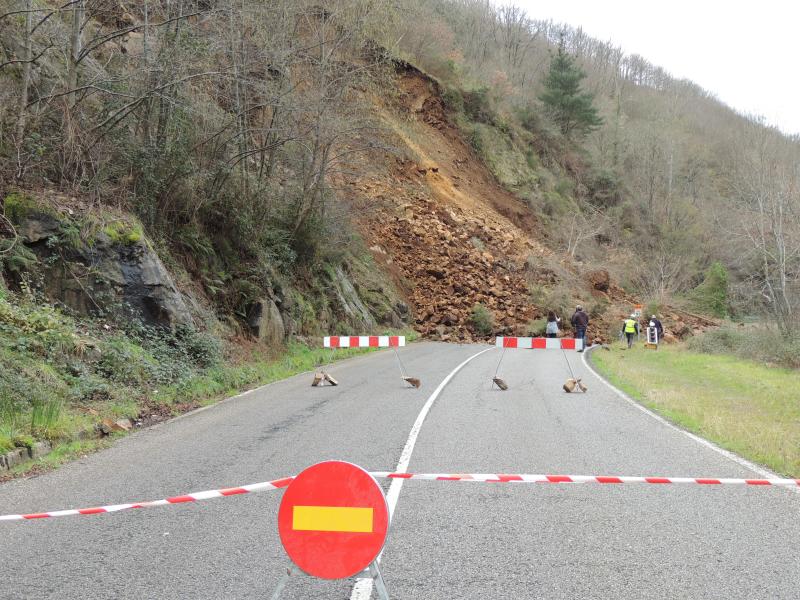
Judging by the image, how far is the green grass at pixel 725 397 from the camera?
8089 millimetres

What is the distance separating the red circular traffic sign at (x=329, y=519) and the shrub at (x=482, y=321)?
30005 millimetres

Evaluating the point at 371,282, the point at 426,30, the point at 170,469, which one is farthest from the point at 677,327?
the point at 170,469

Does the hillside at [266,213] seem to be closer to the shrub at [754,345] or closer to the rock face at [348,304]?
the rock face at [348,304]

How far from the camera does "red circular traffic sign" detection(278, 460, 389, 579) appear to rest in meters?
3.19

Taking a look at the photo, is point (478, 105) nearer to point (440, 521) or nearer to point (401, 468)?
point (401, 468)

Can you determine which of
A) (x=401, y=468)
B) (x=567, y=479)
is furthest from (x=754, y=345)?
(x=567, y=479)

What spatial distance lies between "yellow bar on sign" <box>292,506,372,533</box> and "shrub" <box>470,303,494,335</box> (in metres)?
30.0

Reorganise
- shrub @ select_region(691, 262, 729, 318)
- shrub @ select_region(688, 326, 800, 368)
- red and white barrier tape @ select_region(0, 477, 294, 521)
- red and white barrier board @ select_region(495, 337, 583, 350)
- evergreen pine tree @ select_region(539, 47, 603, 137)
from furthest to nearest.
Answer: evergreen pine tree @ select_region(539, 47, 603, 137) → shrub @ select_region(691, 262, 729, 318) → shrub @ select_region(688, 326, 800, 368) → red and white barrier board @ select_region(495, 337, 583, 350) → red and white barrier tape @ select_region(0, 477, 294, 521)

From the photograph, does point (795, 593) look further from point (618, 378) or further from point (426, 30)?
point (426, 30)

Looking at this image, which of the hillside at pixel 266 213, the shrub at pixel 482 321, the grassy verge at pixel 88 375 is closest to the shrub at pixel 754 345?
the hillside at pixel 266 213

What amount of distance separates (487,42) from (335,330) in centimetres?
5773

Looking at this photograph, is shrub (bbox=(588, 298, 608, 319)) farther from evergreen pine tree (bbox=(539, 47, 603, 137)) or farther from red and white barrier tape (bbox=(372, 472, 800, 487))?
red and white barrier tape (bbox=(372, 472, 800, 487))

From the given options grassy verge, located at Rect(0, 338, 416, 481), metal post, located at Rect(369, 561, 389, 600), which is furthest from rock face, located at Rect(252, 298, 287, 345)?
metal post, located at Rect(369, 561, 389, 600)

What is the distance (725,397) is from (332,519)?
12989 mm
